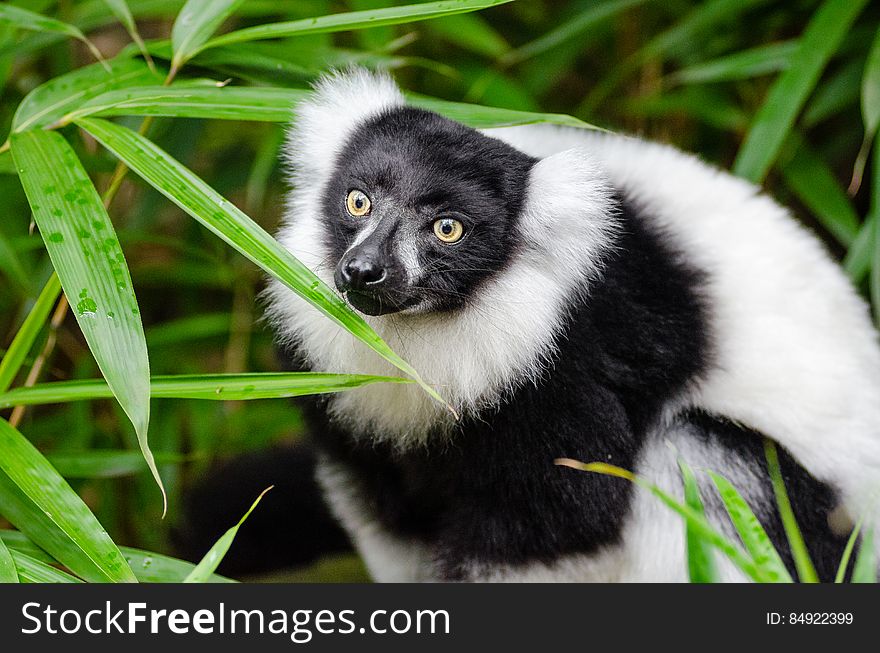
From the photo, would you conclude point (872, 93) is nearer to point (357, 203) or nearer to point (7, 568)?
point (357, 203)

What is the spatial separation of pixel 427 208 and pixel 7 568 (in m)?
0.92

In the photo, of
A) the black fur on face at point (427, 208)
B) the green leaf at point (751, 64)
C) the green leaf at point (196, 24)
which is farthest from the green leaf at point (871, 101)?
the green leaf at point (196, 24)

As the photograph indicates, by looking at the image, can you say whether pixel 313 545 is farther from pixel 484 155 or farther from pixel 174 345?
pixel 484 155

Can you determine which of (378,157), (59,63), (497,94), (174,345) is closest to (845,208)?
(497,94)

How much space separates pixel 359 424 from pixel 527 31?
2.16 m

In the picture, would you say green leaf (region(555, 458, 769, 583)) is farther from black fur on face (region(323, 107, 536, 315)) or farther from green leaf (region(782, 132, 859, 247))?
green leaf (region(782, 132, 859, 247))

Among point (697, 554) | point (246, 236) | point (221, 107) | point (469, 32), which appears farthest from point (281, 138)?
point (697, 554)

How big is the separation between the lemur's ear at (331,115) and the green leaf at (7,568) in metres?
0.94

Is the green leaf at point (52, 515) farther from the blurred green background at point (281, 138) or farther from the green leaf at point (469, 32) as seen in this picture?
the green leaf at point (469, 32)

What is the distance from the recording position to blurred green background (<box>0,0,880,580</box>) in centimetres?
268

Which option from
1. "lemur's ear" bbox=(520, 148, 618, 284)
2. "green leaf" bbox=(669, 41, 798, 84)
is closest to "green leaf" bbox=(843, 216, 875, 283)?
"green leaf" bbox=(669, 41, 798, 84)

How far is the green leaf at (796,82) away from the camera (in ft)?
8.66

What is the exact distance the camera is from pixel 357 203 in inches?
73.9

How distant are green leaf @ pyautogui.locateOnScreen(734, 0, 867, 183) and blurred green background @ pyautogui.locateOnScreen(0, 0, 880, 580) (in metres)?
0.05
